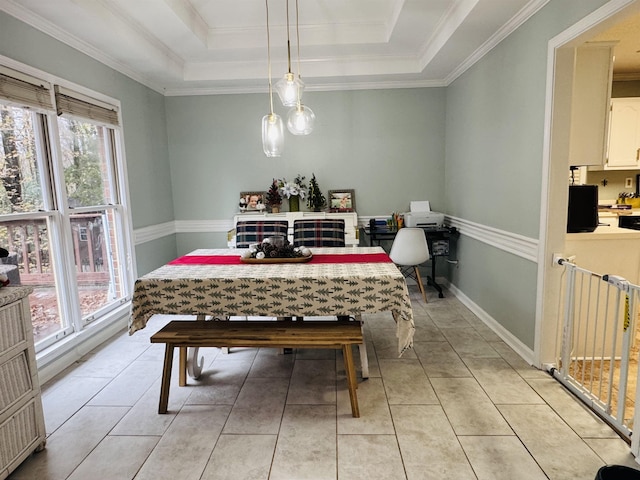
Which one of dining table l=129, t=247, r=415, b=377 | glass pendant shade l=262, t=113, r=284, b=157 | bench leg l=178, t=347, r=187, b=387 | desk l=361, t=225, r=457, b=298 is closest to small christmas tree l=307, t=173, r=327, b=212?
desk l=361, t=225, r=457, b=298

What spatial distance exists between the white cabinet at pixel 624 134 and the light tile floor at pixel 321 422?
3.40 m

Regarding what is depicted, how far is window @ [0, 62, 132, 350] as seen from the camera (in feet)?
8.24

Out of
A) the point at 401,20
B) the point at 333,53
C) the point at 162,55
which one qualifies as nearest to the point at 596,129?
the point at 401,20

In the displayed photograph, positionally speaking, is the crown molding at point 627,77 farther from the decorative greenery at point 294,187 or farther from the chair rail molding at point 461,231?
the decorative greenery at point 294,187

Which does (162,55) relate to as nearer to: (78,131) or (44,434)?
(78,131)

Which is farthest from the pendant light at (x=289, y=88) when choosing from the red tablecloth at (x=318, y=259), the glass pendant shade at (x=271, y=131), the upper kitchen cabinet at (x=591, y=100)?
the upper kitchen cabinet at (x=591, y=100)

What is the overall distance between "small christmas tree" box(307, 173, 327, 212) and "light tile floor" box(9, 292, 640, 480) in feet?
7.10

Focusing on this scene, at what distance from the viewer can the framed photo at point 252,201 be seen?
4734mm

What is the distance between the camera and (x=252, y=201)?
4.76 metres

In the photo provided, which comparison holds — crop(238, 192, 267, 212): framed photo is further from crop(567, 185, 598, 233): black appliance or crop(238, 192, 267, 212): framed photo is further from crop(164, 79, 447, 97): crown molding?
crop(567, 185, 598, 233): black appliance

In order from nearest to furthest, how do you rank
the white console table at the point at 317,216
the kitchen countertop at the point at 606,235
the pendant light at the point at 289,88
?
the pendant light at the point at 289,88 → the kitchen countertop at the point at 606,235 → the white console table at the point at 317,216

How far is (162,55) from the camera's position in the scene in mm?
3670

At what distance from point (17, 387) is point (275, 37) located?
3.46 m

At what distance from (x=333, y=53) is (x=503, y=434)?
3.74 m
